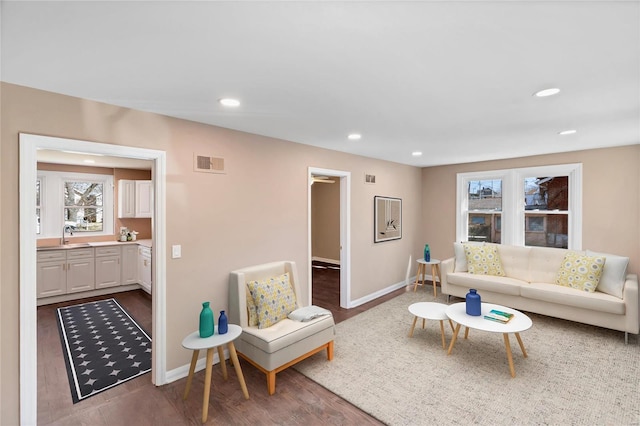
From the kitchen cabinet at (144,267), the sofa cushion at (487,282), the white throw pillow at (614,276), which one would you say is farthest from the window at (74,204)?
the white throw pillow at (614,276)

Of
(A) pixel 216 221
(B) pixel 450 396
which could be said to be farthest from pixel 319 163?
(B) pixel 450 396

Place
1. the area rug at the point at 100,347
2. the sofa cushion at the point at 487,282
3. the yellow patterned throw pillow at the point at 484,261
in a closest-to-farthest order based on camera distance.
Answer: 1. the area rug at the point at 100,347
2. the sofa cushion at the point at 487,282
3. the yellow patterned throw pillow at the point at 484,261

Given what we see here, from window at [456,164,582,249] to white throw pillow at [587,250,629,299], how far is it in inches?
34.5

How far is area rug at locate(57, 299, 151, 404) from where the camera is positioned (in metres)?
2.65

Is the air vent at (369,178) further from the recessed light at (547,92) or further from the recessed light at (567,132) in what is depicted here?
the recessed light at (547,92)

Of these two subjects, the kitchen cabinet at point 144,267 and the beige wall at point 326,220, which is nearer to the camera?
the kitchen cabinet at point 144,267

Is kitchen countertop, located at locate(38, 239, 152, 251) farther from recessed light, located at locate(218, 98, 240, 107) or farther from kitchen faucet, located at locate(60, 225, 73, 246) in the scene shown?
recessed light, located at locate(218, 98, 240, 107)

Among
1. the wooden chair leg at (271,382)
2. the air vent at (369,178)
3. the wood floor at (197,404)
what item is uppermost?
the air vent at (369,178)

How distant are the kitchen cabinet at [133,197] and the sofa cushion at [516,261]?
6347mm

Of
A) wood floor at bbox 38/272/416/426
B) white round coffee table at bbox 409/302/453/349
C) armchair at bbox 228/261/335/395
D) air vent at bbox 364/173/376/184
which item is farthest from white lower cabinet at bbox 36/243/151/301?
white round coffee table at bbox 409/302/453/349

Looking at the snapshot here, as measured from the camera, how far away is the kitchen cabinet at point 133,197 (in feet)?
18.3

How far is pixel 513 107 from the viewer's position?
251 centimetres

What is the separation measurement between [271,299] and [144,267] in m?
3.44

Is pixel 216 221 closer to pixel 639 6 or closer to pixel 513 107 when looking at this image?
pixel 513 107
